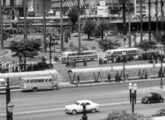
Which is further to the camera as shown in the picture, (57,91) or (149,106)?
(57,91)

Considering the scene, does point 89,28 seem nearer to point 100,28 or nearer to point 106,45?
point 100,28

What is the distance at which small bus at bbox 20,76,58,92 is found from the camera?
2394 inches

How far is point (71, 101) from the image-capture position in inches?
2056

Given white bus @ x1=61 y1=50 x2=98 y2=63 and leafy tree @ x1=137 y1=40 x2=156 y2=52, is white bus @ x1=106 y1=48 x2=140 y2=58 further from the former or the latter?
leafy tree @ x1=137 y1=40 x2=156 y2=52

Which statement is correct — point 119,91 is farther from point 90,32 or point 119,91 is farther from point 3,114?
point 90,32

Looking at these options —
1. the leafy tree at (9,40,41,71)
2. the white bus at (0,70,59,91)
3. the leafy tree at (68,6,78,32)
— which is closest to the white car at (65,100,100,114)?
the white bus at (0,70,59,91)

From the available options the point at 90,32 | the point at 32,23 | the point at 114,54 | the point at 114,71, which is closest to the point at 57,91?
the point at 114,71

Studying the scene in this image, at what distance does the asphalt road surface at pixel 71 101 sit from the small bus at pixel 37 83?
1080 millimetres

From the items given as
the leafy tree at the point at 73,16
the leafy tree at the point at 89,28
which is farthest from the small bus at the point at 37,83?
the leafy tree at the point at 73,16

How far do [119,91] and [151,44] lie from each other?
44820 millimetres

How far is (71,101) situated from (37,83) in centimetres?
999

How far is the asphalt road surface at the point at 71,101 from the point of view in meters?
44.4

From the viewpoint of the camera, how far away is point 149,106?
48281mm

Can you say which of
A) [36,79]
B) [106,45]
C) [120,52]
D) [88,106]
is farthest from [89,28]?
[88,106]
